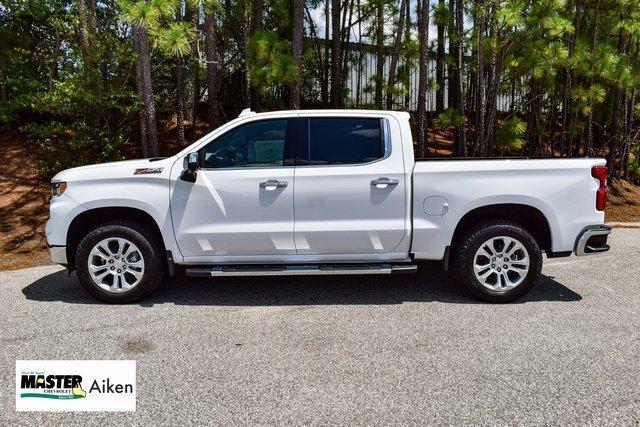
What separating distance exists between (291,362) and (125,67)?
8.68 meters

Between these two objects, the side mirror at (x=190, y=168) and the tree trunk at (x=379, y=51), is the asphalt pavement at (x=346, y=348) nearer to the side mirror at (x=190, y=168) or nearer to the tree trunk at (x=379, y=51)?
the side mirror at (x=190, y=168)

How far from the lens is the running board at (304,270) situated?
455 cm

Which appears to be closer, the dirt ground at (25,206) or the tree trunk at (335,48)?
the dirt ground at (25,206)

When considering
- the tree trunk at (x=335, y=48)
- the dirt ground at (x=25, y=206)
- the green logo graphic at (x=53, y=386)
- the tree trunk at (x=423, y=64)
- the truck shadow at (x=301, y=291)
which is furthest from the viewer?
the tree trunk at (x=335, y=48)

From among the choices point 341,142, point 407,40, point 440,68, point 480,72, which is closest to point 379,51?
point 407,40

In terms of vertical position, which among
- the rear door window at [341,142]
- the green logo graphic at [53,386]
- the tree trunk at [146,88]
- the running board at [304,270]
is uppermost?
the tree trunk at [146,88]

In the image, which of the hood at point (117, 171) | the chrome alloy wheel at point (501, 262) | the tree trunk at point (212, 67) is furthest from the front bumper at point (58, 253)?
the tree trunk at point (212, 67)

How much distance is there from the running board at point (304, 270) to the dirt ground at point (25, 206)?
344 centimetres

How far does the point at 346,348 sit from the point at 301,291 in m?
1.55

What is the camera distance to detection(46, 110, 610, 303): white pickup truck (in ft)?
15.0

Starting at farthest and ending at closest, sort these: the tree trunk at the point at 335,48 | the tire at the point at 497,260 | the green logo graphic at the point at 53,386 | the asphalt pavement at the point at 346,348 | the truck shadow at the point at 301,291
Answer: the tree trunk at the point at 335,48 → the truck shadow at the point at 301,291 → the tire at the point at 497,260 → the green logo graphic at the point at 53,386 → the asphalt pavement at the point at 346,348

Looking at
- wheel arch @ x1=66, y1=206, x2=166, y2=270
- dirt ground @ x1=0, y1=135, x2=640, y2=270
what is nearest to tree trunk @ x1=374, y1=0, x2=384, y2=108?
dirt ground @ x1=0, y1=135, x2=640, y2=270

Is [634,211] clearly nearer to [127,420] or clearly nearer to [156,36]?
[156,36]

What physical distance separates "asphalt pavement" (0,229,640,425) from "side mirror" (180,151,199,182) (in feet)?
4.15
